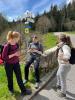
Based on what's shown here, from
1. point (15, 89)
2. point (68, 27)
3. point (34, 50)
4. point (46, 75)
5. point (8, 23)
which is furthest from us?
point (68, 27)

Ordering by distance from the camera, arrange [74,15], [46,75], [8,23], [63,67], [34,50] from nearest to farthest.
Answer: [63,67], [34,50], [46,75], [8,23], [74,15]

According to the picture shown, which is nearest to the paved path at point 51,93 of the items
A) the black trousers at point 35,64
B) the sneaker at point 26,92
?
the sneaker at point 26,92

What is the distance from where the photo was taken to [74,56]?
784cm

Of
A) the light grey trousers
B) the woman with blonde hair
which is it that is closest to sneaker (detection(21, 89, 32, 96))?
the woman with blonde hair

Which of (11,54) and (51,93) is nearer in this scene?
(11,54)

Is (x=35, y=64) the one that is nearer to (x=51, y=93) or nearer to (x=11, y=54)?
(x=51, y=93)

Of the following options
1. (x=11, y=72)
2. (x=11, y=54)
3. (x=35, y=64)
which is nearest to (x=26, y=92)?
(x=11, y=72)

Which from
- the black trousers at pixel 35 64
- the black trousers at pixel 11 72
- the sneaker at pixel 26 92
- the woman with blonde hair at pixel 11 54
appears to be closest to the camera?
the woman with blonde hair at pixel 11 54

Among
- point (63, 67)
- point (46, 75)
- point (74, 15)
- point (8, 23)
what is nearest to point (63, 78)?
point (63, 67)

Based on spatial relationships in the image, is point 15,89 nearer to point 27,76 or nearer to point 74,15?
point 27,76

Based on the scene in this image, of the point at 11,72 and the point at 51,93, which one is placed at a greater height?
the point at 11,72

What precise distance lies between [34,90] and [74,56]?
1673 mm

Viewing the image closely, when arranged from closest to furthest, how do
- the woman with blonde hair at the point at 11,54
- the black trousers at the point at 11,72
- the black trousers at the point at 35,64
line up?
the woman with blonde hair at the point at 11,54
the black trousers at the point at 11,72
the black trousers at the point at 35,64

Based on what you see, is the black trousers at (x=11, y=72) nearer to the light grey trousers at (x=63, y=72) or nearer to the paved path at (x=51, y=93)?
the paved path at (x=51, y=93)
